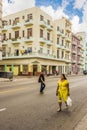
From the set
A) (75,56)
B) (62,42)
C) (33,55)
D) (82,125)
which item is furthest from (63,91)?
(75,56)

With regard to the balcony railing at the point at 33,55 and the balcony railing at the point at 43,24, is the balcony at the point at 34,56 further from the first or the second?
the balcony railing at the point at 43,24

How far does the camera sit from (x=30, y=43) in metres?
52.9

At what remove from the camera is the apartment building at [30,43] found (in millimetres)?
51875

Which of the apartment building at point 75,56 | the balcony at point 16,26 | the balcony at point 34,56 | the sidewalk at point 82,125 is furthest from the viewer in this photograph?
the apartment building at point 75,56

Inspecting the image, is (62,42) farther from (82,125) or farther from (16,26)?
(82,125)

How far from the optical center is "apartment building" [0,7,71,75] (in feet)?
170

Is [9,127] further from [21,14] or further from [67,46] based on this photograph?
[67,46]

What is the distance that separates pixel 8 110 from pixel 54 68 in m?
52.4

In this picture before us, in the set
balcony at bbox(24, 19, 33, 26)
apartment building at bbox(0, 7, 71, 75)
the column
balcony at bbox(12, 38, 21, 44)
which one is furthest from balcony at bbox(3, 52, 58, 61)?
balcony at bbox(24, 19, 33, 26)

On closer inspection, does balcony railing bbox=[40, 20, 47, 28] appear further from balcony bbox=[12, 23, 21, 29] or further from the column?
the column

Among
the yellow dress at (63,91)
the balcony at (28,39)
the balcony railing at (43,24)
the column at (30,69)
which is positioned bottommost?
the yellow dress at (63,91)

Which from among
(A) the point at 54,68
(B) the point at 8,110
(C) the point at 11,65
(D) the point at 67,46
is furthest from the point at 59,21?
(B) the point at 8,110

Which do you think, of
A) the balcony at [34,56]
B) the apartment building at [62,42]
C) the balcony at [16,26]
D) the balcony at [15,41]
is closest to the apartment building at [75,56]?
the apartment building at [62,42]

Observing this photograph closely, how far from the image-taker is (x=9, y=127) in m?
7.33
